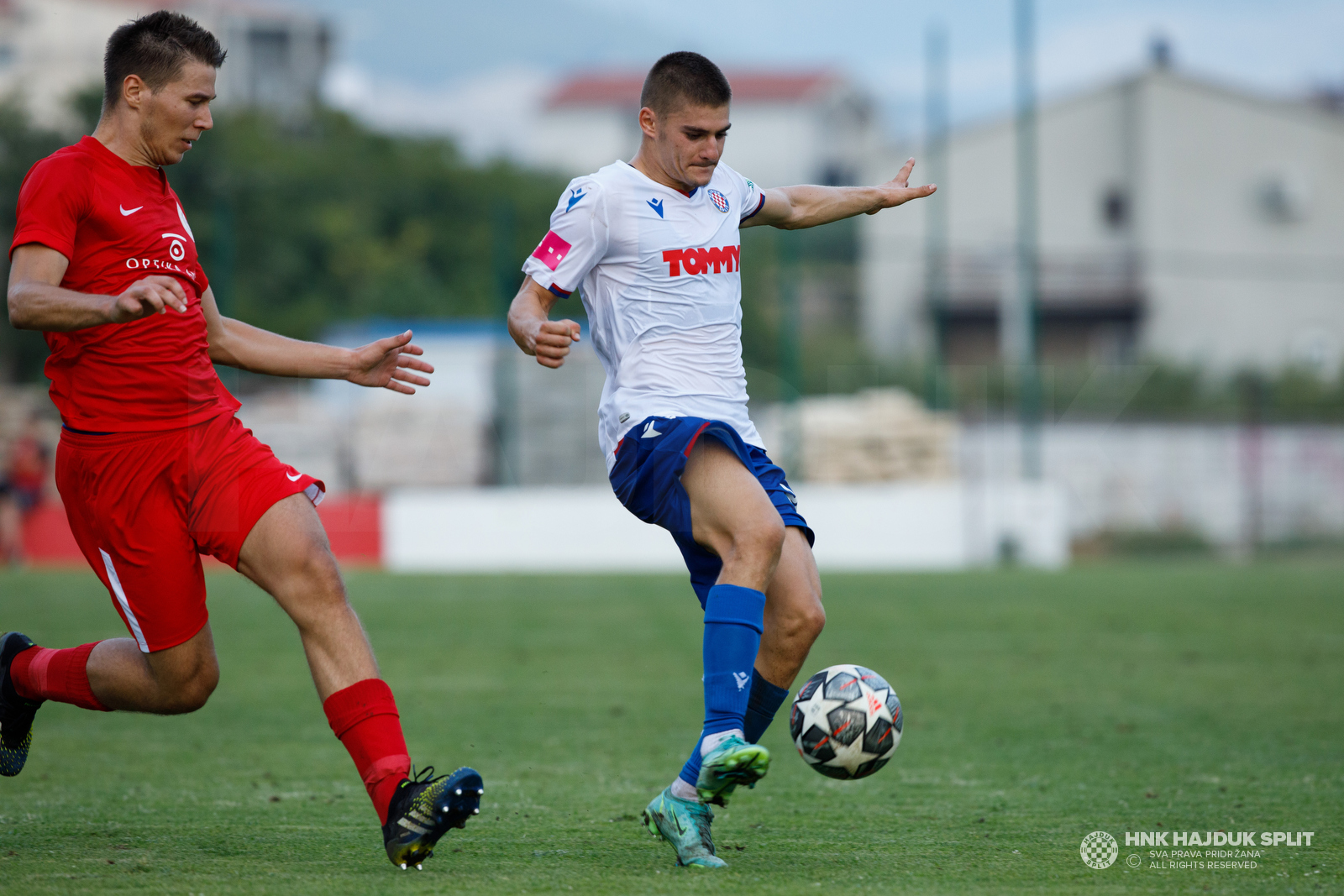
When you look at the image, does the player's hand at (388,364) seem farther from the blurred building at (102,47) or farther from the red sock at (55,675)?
the blurred building at (102,47)

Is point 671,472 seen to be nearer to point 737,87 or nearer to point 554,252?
point 554,252

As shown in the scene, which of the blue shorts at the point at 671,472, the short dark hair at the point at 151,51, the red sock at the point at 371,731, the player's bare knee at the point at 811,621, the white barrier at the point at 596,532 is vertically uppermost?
the short dark hair at the point at 151,51

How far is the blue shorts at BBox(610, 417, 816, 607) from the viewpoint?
4285 mm

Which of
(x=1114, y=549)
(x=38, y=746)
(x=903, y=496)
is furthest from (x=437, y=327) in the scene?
(x=38, y=746)

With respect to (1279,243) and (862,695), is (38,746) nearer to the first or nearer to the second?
(862,695)

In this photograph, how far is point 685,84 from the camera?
14.5ft

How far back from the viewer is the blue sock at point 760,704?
14.8 ft

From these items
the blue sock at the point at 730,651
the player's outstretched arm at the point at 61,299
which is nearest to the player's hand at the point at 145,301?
the player's outstretched arm at the point at 61,299

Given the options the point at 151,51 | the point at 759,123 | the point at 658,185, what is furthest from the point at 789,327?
the point at 759,123

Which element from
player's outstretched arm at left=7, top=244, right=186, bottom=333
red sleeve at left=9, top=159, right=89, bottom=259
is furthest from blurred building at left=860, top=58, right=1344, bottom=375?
player's outstretched arm at left=7, top=244, right=186, bottom=333

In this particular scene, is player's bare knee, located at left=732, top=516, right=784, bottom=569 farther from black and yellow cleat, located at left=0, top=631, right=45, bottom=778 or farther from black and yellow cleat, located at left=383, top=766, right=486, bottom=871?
black and yellow cleat, located at left=0, top=631, right=45, bottom=778

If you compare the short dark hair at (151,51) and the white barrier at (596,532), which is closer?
the short dark hair at (151,51)

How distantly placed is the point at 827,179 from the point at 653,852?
52680 mm

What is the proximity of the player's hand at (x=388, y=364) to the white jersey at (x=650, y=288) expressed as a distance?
46 cm
